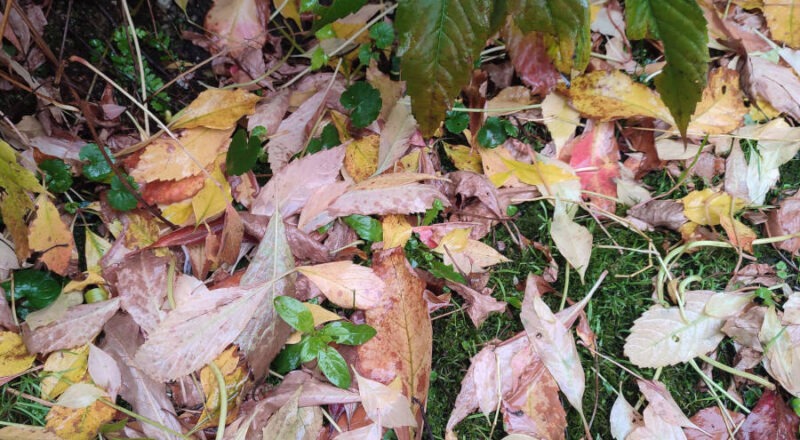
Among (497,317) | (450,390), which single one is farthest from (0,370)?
(497,317)

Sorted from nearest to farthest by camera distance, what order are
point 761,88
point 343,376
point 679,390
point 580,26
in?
point 580,26 → point 343,376 → point 679,390 → point 761,88

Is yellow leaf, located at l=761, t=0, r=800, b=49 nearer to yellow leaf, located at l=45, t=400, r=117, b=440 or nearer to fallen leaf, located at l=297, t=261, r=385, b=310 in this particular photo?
fallen leaf, located at l=297, t=261, r=385, b=310

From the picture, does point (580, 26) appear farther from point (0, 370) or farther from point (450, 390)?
point (0, 370)

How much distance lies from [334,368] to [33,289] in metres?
0.71

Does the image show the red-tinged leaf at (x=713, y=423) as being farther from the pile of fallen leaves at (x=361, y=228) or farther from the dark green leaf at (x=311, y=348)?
the dark green leaf at (x=311, y=348)

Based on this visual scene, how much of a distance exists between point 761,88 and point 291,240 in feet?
4.30

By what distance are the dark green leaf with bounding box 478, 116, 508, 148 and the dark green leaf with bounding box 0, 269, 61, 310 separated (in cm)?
107

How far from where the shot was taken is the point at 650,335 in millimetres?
1260

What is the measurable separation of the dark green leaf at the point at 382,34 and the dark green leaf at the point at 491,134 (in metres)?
0.34

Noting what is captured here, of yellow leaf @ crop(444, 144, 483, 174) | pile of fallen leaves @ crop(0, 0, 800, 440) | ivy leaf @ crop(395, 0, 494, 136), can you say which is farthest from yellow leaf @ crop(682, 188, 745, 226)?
ivy leaf @ crop(395, 0, 494, 136)

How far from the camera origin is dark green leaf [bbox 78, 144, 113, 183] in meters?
1.26

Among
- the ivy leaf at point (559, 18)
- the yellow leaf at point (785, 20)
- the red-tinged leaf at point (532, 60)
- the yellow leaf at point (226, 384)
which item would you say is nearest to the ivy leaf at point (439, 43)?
the ivy leaf at point (559, 18)

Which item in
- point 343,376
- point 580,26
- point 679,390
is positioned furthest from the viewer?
point 679,390

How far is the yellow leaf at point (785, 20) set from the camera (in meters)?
1.51
